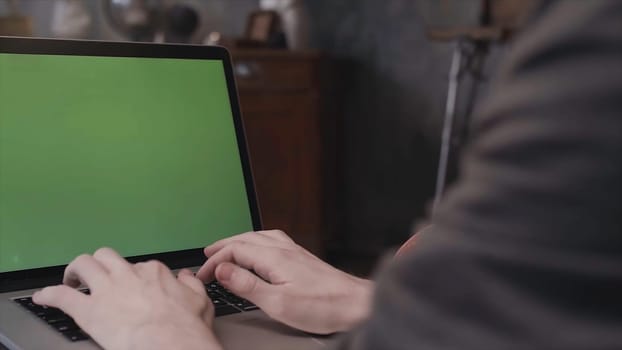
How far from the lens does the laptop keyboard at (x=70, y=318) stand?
0.66 meters

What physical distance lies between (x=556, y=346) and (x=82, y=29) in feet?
9.85

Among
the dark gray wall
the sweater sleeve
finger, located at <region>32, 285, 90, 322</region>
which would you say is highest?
the sweater sleeve

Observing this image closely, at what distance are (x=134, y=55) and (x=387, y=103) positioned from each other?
2.49 m

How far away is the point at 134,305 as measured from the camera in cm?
60

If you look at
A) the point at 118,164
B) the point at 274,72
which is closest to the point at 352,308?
the point at 118,164

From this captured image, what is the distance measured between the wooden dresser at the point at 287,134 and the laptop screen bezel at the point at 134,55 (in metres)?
1.90

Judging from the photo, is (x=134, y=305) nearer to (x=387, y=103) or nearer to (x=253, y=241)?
(x=253, y=241)

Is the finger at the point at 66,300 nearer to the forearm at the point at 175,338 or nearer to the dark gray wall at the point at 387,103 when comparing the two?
the forearm at the point at 175,338

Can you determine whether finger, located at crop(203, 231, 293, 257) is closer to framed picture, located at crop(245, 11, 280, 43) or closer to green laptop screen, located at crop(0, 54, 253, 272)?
green laptop screen, located at crop(0, 54, 253, 272)

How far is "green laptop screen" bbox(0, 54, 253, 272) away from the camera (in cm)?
82

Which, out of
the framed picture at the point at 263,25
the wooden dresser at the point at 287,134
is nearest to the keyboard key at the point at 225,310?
the wooden dresser at the point at 287,134

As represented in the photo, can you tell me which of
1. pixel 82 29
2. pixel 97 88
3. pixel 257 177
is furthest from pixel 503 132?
pixel 82 29

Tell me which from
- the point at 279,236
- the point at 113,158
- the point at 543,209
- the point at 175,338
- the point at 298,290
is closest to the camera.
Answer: the point at 543,209

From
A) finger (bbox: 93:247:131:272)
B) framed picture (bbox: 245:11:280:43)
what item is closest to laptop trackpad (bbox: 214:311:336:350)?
finger (bbox: 93:247:131:272)
